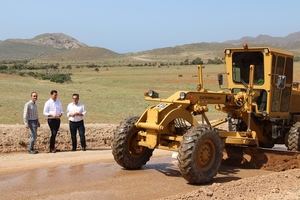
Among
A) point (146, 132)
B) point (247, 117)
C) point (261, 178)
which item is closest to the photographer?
point (261, 178)

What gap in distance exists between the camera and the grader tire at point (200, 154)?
10.2m

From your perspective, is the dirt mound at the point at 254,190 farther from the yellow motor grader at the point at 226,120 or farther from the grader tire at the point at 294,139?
the grader tire at the point at 294,139

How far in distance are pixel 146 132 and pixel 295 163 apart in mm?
3255

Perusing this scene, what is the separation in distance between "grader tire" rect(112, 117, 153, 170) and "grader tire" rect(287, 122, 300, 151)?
3598mm

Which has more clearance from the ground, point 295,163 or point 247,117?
point 247,117

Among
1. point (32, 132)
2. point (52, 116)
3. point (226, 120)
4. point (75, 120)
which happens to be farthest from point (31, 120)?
point (226, 120)

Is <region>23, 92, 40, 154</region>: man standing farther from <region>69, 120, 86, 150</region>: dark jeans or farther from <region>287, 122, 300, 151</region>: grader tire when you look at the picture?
<region>287, 122, 300, 151</region>: grader tire

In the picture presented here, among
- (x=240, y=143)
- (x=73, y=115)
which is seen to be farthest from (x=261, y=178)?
(x=73, y=115)

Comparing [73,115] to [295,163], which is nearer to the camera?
[295,163]

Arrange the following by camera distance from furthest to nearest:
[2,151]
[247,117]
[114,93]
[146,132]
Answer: [114,93] < [2,151] < [247,117] < [146,132]

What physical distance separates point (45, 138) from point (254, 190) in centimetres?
804

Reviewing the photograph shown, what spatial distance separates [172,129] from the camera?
11.3 meters

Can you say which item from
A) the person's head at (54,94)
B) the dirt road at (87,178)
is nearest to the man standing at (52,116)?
the person's head at (54,94)

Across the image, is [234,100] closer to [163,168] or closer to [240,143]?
[240,143]
